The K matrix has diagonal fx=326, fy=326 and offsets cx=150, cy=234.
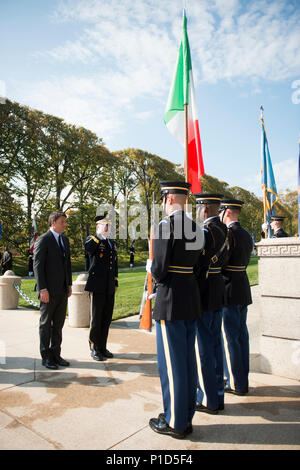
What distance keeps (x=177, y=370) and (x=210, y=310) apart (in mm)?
750

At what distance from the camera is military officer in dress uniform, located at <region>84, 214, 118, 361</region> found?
5016mm

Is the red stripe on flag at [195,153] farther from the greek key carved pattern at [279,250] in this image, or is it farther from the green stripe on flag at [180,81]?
the greek key carved pattern at [279,250]

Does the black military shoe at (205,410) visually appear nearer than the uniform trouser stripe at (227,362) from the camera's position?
Yes

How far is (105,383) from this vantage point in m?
4.00

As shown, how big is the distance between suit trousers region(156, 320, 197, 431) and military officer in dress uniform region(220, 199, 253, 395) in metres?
0.92

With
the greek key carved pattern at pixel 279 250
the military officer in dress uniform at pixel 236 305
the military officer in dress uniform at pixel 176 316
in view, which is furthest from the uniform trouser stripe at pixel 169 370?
the greek key carved pattern at pixel 279 250

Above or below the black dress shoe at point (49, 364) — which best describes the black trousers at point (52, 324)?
above

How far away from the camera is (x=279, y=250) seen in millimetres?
4254

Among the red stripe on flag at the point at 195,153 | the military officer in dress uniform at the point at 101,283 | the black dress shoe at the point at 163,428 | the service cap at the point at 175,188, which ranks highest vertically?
the red stripe on flag at the point at 195,153

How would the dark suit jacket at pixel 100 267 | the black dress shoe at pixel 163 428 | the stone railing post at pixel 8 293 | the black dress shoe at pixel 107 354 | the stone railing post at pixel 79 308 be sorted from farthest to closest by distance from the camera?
the stone railing post at pixel 8 293
the stone railing post at pixel 79 308
the dark suit jacket at pixel 100 267
the black dress shoe at pixel 107 354
the black dress shoe at pixel 163 428

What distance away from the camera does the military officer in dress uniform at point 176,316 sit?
2.88m

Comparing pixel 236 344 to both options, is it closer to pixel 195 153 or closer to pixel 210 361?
pixel 210 361

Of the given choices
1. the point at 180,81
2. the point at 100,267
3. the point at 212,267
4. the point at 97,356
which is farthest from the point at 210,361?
the point at 180,81

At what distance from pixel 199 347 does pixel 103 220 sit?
267cm
